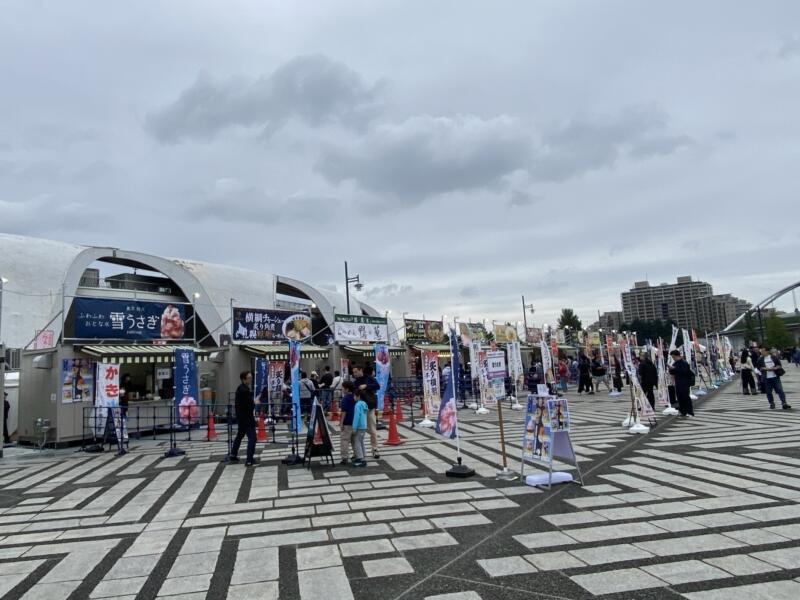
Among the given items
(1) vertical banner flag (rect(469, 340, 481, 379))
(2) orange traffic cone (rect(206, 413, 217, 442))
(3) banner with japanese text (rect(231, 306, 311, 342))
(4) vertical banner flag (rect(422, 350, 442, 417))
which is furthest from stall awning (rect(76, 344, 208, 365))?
(1) vertical banner flag (rect(469, 340, 481, 379))

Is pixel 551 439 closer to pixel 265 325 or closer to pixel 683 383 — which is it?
pixel 683 383

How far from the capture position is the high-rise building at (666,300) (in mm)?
114938

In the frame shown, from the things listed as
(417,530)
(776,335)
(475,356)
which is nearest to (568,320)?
(776,335)

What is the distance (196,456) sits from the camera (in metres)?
10.4

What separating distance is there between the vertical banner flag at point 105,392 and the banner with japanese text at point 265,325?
569 centimetres

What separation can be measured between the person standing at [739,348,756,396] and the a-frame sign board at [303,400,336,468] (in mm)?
15664

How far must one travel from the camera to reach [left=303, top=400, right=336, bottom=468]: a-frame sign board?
8.51 meters

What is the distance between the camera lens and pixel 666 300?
119 m

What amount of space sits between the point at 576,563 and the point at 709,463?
4655 millimetres

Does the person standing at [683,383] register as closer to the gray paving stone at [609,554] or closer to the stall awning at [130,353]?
the gray paving stone at [609,554]

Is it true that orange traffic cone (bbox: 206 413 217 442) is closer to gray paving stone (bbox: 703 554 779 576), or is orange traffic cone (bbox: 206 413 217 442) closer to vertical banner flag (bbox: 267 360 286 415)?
vertical banner flag (bbox: 267 360 286 415)

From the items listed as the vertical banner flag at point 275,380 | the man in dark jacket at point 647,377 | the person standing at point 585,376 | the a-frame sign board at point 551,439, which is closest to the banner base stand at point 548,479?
the a-frame sign board at point 551,439

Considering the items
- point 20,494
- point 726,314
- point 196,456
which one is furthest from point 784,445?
point 726,314

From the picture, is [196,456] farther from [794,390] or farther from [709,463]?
[794,390]
